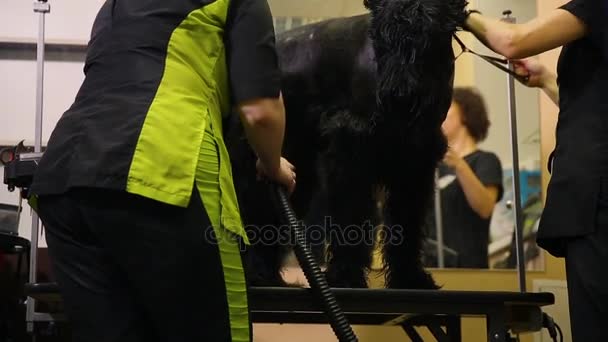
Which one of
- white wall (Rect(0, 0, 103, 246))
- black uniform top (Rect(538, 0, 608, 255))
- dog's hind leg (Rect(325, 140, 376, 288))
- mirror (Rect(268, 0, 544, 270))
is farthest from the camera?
mirror (Rect(268, 0, 544, 270))

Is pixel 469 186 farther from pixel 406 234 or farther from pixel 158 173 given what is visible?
pixel 158 173

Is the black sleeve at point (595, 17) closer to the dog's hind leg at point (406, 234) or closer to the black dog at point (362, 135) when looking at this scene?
the black dog at point (362, 135)

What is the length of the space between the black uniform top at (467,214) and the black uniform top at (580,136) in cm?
95

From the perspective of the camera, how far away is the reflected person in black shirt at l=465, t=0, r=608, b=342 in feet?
4.49

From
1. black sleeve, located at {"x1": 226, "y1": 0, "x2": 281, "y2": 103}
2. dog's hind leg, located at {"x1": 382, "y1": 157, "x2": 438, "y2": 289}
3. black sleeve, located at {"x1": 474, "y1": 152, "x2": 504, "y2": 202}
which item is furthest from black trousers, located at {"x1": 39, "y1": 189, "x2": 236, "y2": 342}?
black sleeve, located at {"x1": 474, "y1": 152, "x2": 504, "y2": 202}

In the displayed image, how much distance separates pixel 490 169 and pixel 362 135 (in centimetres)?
93

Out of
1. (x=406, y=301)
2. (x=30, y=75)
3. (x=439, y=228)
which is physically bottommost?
(x=406, y=301)

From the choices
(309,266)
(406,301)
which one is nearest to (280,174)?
(309,266)

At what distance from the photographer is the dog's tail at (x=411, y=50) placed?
5.16 ft

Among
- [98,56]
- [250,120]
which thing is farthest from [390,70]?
[98,56]

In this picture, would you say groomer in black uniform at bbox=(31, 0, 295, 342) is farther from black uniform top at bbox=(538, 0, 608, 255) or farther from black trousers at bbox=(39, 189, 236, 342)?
black uniform top at bbox=(538, 0, 608, 255)

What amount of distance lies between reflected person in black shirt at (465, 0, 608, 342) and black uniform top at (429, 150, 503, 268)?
94 cm

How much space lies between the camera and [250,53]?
1098 mm

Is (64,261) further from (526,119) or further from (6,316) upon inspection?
(526,119)
